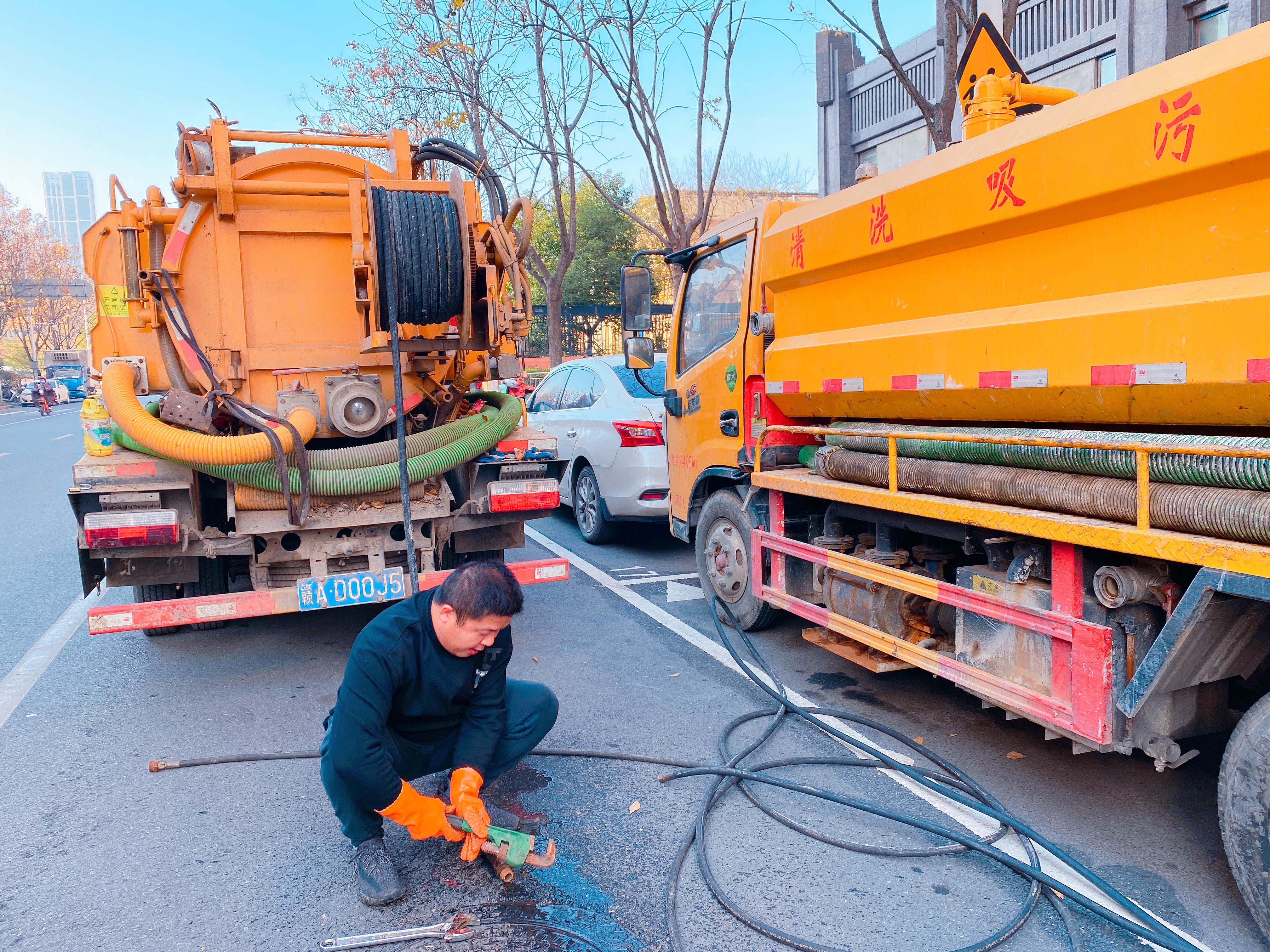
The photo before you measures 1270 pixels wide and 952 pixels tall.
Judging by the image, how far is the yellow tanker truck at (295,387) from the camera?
175 inches

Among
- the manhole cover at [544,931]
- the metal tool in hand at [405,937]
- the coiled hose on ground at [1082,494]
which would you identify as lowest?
the manhole cover at [544,931]

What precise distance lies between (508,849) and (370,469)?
2565mm

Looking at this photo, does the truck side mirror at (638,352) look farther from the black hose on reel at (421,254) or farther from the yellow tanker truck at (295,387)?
the black hose on reel at (421,254)

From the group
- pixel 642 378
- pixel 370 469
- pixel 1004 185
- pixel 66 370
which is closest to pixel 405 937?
pixel 370 469

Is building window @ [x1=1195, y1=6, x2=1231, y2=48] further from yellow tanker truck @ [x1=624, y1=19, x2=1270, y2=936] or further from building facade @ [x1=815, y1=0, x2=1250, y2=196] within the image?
yellow tanker truck @ [x1=624, y1=19, x2=1270, y2=936]

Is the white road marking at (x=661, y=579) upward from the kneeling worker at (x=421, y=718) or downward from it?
downward

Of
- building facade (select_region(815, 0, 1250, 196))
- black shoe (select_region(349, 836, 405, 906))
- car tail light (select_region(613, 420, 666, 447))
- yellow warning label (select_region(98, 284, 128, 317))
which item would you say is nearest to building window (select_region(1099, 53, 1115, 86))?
building facade (select_region(815, 0, 1250, 196))

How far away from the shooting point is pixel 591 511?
Answer: 26.8ft

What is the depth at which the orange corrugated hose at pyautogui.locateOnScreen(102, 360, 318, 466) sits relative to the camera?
4262mm

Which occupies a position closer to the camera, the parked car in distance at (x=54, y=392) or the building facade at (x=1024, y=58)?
the building facade at (x=1024, y=58)

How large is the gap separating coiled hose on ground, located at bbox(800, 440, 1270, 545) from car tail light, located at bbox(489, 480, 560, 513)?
1812 millimetres

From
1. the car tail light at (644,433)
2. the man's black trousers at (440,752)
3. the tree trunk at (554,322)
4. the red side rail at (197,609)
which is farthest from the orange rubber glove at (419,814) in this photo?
the tree trunk at (554,322)

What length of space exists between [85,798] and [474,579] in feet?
6.91

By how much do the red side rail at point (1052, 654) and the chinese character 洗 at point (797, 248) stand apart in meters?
1.47
